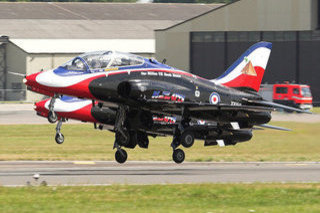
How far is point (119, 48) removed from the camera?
84.4 m

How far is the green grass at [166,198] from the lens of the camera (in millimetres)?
15945

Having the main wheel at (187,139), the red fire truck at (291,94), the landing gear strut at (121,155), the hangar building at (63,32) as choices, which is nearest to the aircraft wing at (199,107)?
the main wheel at (187,139)

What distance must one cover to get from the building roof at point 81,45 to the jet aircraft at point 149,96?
53757 mm

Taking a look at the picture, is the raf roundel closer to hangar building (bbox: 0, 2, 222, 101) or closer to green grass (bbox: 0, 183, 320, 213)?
green grass (bbox: 0, 183, 320, 213)

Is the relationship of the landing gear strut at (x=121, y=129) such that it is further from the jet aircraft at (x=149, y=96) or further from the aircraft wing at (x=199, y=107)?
the aircraft wing at (x=199, y=107)

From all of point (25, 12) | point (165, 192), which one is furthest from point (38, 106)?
point (25, 12)

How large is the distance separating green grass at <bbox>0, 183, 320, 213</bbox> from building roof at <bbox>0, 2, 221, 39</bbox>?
66.0m

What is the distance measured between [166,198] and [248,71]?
1298 centimetres

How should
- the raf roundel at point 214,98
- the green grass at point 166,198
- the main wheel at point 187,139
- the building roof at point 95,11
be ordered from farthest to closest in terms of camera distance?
1. the building roof at point 95,11
2. the raf roundel at point 214,98
3. the main wheel at point 187,139
4. the green grass at point 166,198

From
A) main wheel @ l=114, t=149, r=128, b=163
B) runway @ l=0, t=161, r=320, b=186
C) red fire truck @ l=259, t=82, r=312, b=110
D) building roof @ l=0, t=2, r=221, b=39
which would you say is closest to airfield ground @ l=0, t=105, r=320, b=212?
runway @ l=0, t=161, r=320, b=186

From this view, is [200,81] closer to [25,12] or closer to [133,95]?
[133,95]

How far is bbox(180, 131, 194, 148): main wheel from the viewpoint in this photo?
24469 mm

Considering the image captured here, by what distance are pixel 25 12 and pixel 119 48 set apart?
52.4 feet

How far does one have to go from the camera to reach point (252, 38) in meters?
68.1
